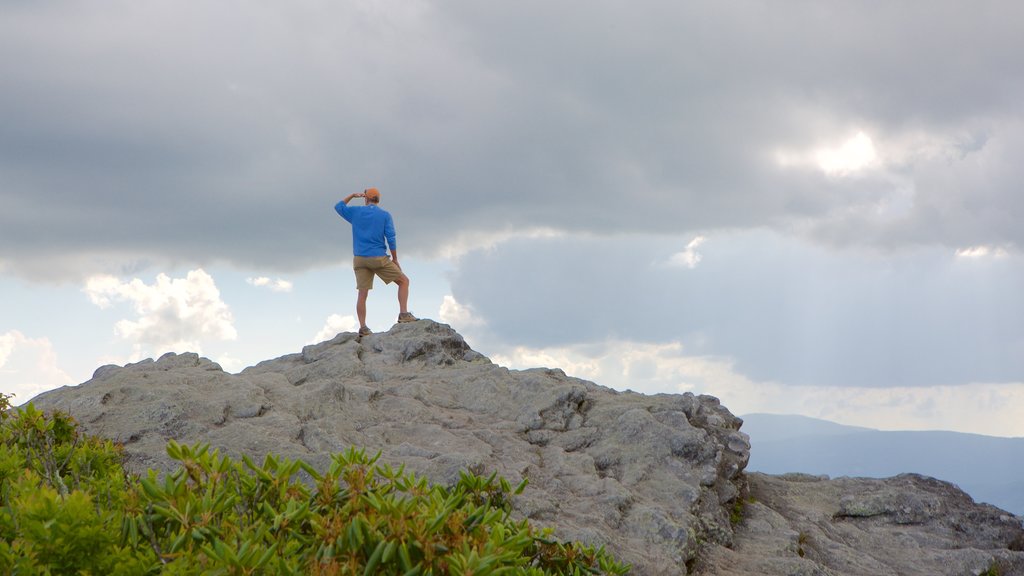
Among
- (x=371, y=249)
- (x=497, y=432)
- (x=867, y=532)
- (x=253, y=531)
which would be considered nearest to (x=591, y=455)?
(x=497, y=432)

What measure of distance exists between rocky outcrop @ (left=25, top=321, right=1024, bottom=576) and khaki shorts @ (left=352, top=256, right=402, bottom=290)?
3.96 metres

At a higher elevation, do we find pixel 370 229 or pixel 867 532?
pixel 370 229

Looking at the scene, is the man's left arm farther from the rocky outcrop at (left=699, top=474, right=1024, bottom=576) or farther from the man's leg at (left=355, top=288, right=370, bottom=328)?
the rocky outcrop at (left=699, top=474, right=1024, bottom=576)

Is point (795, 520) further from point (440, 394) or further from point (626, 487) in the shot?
point (440, 394)

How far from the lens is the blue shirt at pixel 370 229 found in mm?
16656

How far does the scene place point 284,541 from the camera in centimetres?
446

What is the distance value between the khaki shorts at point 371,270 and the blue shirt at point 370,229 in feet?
0.42

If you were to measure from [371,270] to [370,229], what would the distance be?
2.98ft

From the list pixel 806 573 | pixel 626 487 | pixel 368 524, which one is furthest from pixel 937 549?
pixel 368 524

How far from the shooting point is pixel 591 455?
9898 millimetres

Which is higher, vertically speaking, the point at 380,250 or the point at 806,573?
the point at 380,250

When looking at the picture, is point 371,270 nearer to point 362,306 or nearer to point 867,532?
point 362,306

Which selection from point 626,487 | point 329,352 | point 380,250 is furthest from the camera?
point 380,250

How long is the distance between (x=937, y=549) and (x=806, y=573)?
3.32 m
